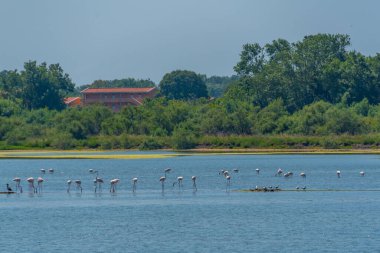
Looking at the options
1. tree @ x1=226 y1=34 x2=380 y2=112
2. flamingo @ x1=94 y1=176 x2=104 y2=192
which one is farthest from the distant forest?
flamingo @ x1=94 y1=176 x2=104 y2=192

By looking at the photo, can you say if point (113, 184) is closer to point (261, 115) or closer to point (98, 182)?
point (98, 182)

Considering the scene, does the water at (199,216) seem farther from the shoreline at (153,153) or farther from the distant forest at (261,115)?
the distant forest at (261,115)

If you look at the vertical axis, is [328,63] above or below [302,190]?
above

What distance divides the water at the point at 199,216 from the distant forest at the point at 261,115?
42089mm

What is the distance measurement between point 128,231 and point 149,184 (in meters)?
26.0

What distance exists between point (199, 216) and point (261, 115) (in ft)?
275

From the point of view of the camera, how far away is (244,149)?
121 metres

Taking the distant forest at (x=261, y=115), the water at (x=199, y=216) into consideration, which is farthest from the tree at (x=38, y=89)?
the water at (x=199, y=216)

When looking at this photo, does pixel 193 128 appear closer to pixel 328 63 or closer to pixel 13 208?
pixel 328 63

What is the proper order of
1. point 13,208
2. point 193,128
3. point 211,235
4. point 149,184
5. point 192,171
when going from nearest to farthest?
1. point 211,235
2. point 13,208
3. point 149,184
4. point 192,171
5. point 193,128

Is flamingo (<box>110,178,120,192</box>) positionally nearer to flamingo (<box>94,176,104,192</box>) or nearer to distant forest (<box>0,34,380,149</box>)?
flamingo (<box>94,176,104,192</box>)

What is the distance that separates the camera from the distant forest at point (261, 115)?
123250 mm

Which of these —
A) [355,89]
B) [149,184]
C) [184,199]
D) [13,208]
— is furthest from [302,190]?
[355,89]

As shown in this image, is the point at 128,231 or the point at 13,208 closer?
the point at 128,231
